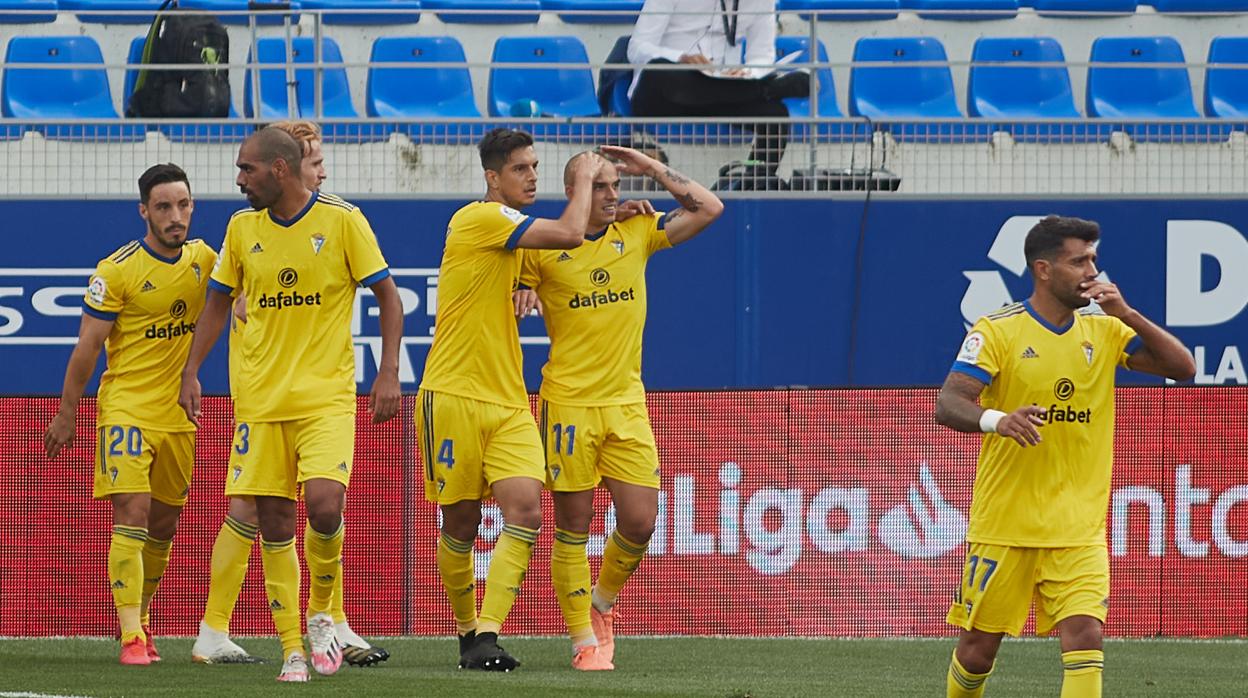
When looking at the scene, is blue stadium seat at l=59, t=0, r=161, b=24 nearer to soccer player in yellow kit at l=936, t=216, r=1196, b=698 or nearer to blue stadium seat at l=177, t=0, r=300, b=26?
blue stadium seat at l=177, t=0, r=300, b=26

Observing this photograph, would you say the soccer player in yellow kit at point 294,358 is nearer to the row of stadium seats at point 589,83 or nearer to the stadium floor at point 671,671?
the stadium floor at point 671,671

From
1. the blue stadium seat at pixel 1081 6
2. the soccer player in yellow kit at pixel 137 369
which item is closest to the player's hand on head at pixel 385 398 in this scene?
the soccer player in yellow kit at pixel 137 369

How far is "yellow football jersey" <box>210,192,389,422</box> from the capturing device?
25.6ft

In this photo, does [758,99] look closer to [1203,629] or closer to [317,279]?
[1203,629]

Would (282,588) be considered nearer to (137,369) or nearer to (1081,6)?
(137,369)

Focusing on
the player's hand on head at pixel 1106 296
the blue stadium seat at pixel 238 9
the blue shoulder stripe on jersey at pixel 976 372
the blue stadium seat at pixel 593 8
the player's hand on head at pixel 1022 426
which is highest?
the blue stadium seat at pixel 593 8

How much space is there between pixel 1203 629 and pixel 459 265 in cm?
444

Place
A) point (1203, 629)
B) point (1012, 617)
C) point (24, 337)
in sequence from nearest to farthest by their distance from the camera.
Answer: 1. point (1012, 617)
2. point (1203, 629)
3. point (24, 337)

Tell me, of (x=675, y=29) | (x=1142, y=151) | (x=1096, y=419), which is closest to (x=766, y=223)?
(x=675, y=29)

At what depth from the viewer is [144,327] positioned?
8.52 m

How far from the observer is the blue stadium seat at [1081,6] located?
15.9 meters

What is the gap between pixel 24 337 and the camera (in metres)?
12.8

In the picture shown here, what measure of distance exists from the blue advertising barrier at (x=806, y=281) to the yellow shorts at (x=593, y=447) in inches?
175

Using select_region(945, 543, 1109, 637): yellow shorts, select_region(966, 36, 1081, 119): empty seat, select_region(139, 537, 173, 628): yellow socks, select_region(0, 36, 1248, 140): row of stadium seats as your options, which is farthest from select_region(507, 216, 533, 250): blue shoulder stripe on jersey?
select_region(966, 36, 1081, 119): empty seat
